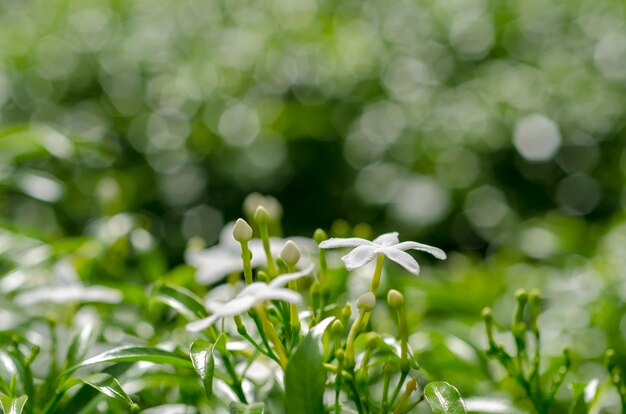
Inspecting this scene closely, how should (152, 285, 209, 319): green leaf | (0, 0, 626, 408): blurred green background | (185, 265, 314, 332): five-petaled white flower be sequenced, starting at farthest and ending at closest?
(0, 0, 626, 408): blurred green background, (152, 285, 209, 319): green leaf, (185, 265, 314, 332): five-petaled white flower

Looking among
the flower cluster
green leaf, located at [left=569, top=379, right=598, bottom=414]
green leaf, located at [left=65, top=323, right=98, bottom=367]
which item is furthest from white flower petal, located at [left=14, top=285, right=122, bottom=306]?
green leaf, located at [left=569, top=379, right=598, bottom=414]

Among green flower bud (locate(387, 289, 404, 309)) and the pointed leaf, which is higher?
green flower bud (locate(387, 289, 404, 309))

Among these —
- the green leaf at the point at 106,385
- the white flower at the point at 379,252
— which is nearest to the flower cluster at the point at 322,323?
the white flower at the point at 379,252

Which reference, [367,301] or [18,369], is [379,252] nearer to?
[367,301]

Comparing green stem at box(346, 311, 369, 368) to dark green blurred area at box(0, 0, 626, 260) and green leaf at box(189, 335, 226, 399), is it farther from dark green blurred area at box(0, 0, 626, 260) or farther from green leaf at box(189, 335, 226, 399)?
dark green blurred area at box(0, 0, 626, 260)

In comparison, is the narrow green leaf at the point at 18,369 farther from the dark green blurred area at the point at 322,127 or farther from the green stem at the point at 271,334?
the dark green blurred area at the point at 322,127
